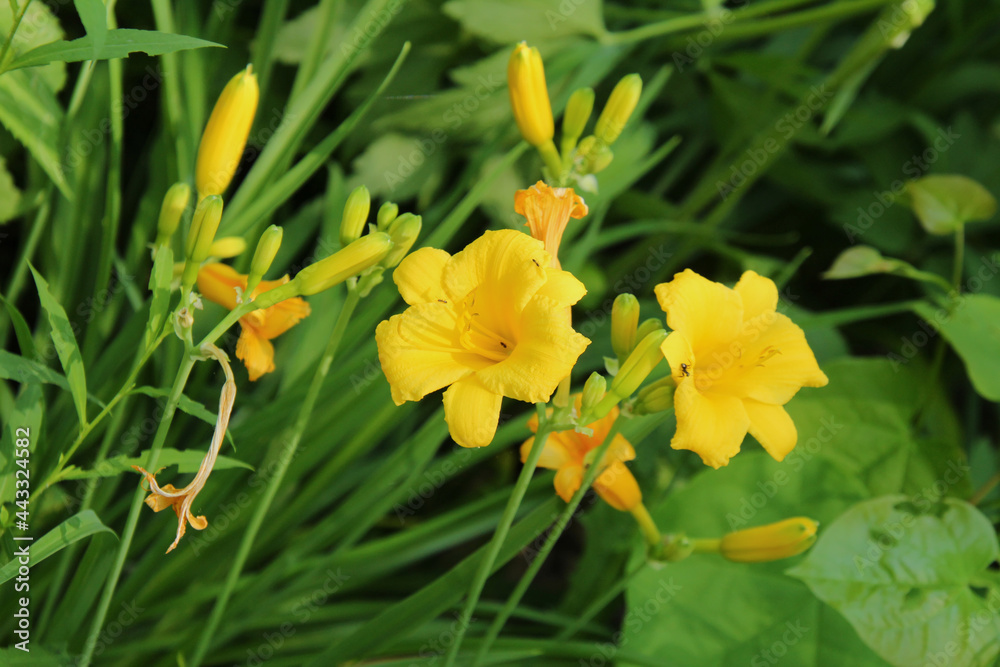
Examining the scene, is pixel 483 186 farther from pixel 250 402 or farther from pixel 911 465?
pixel 911 465

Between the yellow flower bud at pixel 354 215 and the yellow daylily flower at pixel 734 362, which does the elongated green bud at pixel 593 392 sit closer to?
the yellow daylily flower at pixel 734 362

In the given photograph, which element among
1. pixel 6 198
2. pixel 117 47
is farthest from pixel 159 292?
pixel 6 198

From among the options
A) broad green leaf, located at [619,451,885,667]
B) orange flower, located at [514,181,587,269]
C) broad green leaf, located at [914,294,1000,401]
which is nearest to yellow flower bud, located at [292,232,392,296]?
orange flower, located at [514,181,587,269]

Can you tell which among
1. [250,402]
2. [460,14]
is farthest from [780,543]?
[460,14]

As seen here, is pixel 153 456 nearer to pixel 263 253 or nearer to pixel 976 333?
pixel 263 253

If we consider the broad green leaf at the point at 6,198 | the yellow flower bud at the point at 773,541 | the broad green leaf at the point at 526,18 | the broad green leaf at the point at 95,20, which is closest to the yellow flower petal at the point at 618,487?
the yellow flower bud at the point at 773,541

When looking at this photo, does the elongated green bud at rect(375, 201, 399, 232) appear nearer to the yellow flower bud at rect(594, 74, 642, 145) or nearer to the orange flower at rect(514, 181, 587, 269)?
the orange flower at rect(514, 181, 587, 269)
